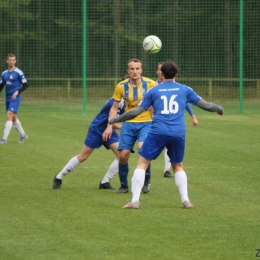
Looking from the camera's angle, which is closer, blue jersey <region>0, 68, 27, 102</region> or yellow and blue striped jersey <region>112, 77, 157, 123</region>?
yellow and blue striped jersey <region>112, 77, 157, 123</region>

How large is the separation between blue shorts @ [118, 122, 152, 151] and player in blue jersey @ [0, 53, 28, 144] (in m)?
8.67

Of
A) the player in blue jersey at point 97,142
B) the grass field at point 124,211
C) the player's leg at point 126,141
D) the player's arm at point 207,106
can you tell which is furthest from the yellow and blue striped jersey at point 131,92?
the player's arm at point 207,106

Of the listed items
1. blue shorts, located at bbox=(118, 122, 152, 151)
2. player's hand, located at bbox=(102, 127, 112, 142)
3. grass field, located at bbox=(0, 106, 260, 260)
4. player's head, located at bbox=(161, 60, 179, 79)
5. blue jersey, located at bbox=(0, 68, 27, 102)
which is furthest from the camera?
blue jersey, located at bbox=(0, 68, 27, 102)

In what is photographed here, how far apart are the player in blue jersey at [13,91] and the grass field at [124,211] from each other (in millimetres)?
1819

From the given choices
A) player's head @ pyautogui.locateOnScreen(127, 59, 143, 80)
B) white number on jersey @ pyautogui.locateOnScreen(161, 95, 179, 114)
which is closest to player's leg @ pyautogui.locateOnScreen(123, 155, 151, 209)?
white number on jersey @ pyautogui.locateOnScreen(161, 95, 179, 114)

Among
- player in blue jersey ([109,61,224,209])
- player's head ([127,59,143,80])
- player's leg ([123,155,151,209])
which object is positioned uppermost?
player's head ([127,59,143,80])

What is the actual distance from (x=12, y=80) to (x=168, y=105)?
11.2 m

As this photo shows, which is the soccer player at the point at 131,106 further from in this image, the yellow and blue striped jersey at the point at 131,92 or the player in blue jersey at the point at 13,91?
the player in blue jersey at the point at 13,91

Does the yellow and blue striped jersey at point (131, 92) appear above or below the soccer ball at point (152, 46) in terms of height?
below

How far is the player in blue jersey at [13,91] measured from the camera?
19344 millimetres

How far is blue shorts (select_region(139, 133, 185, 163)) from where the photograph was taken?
9570mm

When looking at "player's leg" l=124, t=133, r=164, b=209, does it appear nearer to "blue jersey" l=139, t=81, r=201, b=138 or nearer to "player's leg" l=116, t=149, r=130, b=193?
"blue jersey" l=139, t=81, r=201, b=138

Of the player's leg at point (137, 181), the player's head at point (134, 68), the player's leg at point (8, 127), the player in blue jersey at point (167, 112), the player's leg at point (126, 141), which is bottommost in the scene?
the player's leg at point (8, 127)

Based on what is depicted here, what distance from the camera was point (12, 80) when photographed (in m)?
20.1
